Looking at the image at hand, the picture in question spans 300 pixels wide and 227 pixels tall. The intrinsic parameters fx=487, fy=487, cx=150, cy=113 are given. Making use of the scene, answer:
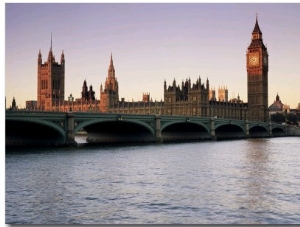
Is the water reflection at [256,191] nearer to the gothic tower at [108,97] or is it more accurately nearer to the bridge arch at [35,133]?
the bridge arch at [35,133]

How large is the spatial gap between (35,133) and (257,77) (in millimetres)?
89945

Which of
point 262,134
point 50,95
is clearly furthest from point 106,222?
point 50,95

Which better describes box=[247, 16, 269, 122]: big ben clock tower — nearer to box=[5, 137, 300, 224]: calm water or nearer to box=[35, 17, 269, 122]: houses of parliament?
box=[35, 17, 269, 122]: houses of parliament

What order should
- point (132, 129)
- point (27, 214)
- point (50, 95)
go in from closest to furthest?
point (27, 214) → point (132, 129) → point (50, 95)

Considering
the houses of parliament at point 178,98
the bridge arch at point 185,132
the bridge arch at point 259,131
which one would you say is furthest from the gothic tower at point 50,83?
the bridge arch at point 185,132

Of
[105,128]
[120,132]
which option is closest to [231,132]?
[120,132]

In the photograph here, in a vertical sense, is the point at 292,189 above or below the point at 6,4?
below

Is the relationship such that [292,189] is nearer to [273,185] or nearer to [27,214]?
[273,185]

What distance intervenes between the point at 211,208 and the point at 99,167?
13.1 meters

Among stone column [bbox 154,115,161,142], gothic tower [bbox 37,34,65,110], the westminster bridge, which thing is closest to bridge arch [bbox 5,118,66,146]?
the westminster bridge

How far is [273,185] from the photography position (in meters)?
20.5

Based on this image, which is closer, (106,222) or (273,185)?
(106,222)

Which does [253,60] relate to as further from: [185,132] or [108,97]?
[185,132]

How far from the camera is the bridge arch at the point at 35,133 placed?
39981 mm
